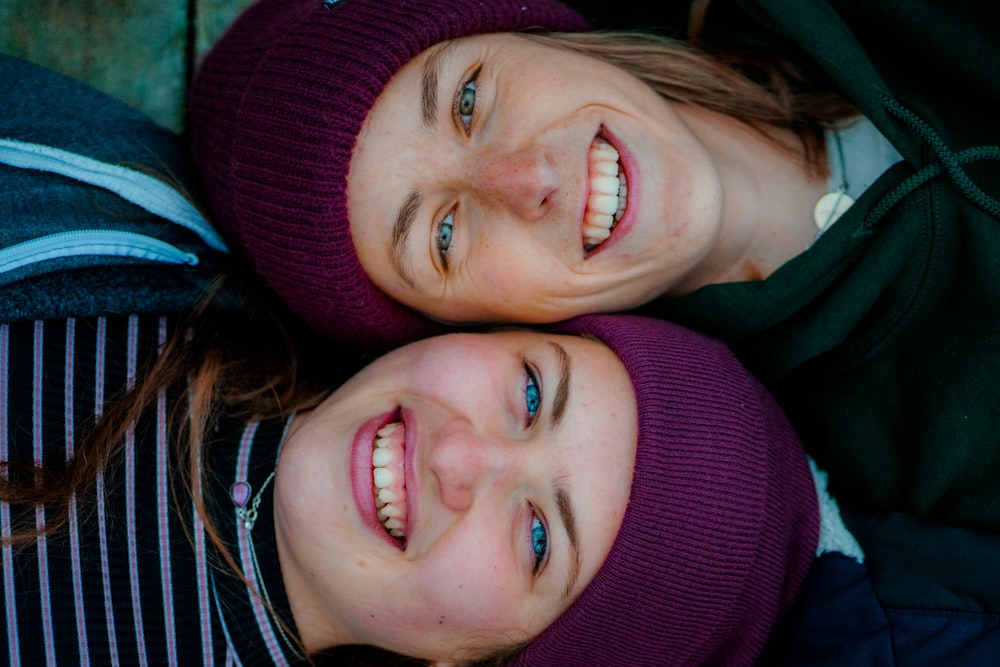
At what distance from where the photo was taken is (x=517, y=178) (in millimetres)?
1761

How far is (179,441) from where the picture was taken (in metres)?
2.03

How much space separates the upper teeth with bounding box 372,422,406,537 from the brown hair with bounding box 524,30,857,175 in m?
0.95

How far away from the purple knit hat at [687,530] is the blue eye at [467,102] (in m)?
0.50

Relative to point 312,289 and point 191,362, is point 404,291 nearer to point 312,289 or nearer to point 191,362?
point 312,289

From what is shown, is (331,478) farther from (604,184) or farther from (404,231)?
(604,184)

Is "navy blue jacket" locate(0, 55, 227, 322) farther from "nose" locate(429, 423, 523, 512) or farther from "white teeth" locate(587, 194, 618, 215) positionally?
"white teeth" locate(587, 194, 618, 215)

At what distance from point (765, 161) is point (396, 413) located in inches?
40.2

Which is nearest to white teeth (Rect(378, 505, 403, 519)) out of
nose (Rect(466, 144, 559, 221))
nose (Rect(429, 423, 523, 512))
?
nose (Rect(429, 423, 523, 512))

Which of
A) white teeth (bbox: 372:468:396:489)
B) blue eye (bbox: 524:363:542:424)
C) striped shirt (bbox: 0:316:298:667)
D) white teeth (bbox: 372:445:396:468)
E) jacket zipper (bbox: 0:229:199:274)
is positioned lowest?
striped shirt (bbox: 0:316:298:667)

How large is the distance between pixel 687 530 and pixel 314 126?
1.04 metres

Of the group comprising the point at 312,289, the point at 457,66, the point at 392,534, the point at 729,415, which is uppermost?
the point at 457,66

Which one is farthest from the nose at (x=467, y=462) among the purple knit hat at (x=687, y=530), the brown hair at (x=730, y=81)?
the brown hair at (x=730, y=81)

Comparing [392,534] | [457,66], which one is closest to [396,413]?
[392,534]

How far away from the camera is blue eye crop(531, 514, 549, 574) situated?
1748mm
